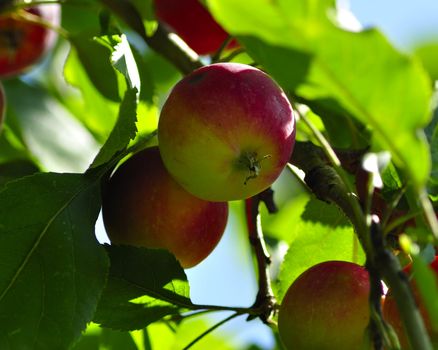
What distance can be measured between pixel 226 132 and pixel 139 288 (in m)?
0.32

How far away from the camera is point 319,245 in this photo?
166 cm

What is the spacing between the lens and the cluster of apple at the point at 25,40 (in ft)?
7.11

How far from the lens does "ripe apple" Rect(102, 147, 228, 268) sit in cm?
145

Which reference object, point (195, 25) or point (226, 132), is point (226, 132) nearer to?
point (226, 132)

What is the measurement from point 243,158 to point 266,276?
34 cm

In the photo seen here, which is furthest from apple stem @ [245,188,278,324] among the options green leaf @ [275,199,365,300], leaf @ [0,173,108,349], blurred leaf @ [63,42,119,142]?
blurred leaf @ [63,42,119,142]

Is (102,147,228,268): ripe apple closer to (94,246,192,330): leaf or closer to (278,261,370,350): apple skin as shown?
(94,246,192,330): leaf

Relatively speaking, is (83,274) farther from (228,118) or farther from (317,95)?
(317,95)

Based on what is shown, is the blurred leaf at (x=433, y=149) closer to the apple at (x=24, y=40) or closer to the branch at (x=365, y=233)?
the branch at (x=365, y=233)

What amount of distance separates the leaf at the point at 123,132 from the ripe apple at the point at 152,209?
0.29 feet

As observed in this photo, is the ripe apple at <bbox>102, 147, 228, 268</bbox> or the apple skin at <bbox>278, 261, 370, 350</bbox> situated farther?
the ripe apple at <bbox>102, 147, 228, 268</bbox>

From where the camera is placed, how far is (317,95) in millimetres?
1069

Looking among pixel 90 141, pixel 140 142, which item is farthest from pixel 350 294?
pixel 90 141

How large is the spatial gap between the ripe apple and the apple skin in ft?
0.71
